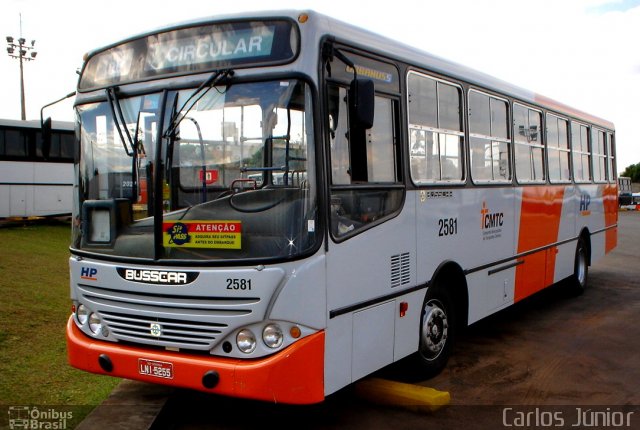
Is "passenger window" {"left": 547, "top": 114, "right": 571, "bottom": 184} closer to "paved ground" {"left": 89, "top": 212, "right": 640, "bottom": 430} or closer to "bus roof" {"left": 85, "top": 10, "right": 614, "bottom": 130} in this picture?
"bus roof" {"left": 85, "top": 10, "right": 614, "bottom": 130}

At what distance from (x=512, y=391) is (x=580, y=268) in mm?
5933

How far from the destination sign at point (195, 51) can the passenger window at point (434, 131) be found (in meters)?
1.73

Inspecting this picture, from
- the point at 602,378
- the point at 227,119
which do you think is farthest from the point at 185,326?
the point at 602,378

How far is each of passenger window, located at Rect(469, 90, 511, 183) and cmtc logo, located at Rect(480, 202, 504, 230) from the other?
337 mm

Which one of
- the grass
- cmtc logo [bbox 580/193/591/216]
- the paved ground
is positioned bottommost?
the paved ground

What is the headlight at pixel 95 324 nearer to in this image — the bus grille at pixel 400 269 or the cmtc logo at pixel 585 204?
the bus grille at pixel 400 269

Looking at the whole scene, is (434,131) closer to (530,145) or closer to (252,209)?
(252,209)

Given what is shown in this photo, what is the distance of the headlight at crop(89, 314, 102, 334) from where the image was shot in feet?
17.6

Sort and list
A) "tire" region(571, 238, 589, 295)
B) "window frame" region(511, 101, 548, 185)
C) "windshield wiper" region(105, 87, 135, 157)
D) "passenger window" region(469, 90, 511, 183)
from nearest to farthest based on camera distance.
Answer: "windshield wiper" region(105, 87, 135, 157), "passenger window" region(469, 90, 511, 183), "window frame" region(511, 101, 548, 185), "tire" region(571, 238, 589, 295)

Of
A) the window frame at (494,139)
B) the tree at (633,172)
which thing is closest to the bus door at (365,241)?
the window frame at (494,139)

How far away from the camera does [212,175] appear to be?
4.96m

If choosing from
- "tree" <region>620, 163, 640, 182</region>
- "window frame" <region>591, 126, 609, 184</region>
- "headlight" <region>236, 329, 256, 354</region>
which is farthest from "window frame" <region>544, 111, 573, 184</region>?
"tree" <region>620, 163, 640, 182</region>

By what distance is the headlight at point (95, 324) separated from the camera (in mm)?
5359

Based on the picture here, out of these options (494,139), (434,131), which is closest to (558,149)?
(494,139)
